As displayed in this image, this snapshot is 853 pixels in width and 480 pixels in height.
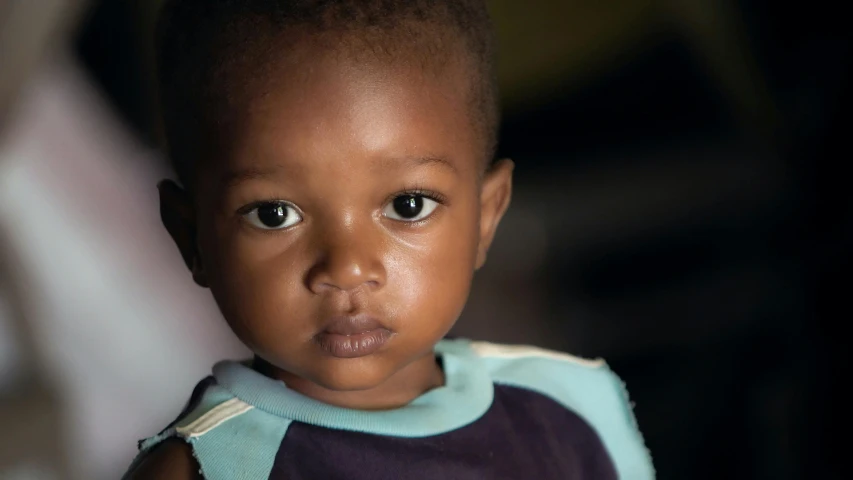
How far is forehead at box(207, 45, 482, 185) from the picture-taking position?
61 centimetres

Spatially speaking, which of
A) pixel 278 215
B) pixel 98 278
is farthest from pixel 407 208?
pixel 98 278

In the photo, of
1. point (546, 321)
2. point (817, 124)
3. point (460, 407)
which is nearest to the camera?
point (460, 407)

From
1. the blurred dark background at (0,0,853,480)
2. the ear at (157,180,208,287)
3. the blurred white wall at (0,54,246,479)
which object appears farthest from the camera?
the blurred white wall at (0,54,246,479)

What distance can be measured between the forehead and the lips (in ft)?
0.40

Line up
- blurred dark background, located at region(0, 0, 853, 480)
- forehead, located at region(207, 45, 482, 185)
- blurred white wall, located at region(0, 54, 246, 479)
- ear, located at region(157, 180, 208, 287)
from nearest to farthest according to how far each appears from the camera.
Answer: forehead, located at region(207, 45, 482, 185) < ear, located at region(157, 180, 208, 287) < blurred dark background, located at region(0, 0, 853, 480) < blurred white wall, located at region(0, 54, 246, 479)

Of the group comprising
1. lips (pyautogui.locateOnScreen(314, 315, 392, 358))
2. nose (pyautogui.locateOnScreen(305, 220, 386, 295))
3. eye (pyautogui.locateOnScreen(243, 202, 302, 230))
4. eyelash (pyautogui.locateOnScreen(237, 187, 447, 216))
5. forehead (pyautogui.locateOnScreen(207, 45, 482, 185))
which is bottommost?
lips (pyautogui.locateOnScreen(314, 315, 392, 358))

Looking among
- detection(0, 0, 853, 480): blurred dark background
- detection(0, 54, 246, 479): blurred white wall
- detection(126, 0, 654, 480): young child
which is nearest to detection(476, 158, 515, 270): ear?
detection(126, 0, 654, 480): young child

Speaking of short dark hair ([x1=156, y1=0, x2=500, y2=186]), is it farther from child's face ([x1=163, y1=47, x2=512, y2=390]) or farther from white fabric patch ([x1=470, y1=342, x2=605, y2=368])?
white fabric patch ([x1=470, y1=342, x2=605, y2=368])

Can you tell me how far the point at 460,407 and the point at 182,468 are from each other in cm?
26

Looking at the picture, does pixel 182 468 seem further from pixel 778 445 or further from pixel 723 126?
pixel 723 126

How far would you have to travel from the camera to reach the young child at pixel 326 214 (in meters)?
0.61

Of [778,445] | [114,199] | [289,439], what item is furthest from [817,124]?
[114,199]

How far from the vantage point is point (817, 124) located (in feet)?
3.47

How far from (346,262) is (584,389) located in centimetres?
42
